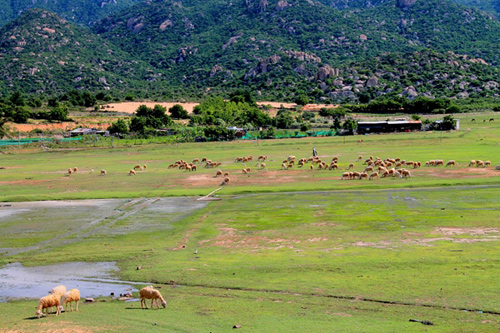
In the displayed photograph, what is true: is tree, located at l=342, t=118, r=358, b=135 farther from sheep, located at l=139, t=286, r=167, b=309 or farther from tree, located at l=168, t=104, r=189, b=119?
sheep, located at l=139, t=286, r=167, b=309

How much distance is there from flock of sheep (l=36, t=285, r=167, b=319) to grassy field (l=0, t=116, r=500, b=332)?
12.8 inches

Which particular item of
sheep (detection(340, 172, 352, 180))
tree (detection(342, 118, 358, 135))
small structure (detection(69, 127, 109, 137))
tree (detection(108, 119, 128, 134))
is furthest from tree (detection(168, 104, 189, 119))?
sheep (detection(340, 172, 352, 180))

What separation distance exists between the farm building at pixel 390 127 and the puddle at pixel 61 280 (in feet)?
268

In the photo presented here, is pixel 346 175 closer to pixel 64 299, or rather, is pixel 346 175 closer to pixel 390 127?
pixel 64 299

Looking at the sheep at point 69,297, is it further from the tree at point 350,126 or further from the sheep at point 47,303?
the tree at point 350,126

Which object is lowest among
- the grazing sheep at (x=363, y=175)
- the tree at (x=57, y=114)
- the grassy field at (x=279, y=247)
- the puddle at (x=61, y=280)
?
the puddle at (x=61, y=280)

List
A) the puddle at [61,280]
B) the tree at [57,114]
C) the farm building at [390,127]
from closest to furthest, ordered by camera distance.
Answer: the puddle at [61,280] < the farm building at [390,127] < the tree at [57,114]

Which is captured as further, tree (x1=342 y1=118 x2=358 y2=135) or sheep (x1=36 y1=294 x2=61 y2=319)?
tree (x1=342 y1=118 x2=358 y2=135)

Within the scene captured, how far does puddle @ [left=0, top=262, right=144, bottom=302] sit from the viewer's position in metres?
17.8

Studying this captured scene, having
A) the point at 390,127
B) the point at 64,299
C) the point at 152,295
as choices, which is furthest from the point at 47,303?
the point at 390,127

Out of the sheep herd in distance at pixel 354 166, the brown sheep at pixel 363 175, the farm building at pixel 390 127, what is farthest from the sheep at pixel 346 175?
the farm building at pixel 390 127

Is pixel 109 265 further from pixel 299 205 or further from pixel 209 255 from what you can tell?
pixel 299 205

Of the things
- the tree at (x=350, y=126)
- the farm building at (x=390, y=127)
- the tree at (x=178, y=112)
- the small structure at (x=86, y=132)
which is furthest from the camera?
the tree at (x=178, y=112)

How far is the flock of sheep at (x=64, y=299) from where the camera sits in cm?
1535
